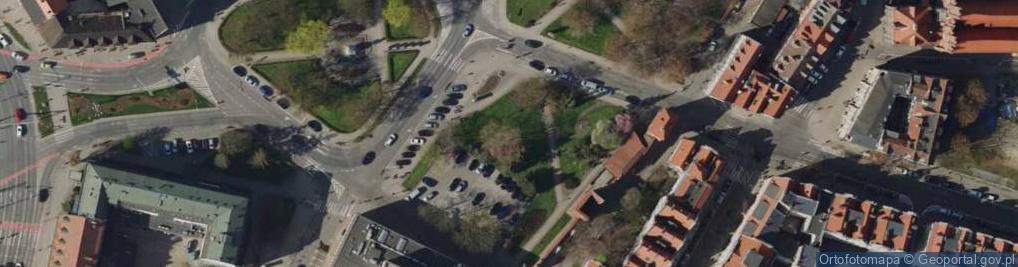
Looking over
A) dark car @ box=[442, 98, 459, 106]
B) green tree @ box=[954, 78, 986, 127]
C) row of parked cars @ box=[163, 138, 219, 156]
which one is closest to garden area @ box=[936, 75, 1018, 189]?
green tree @ box=[954, 78, 986, 127]

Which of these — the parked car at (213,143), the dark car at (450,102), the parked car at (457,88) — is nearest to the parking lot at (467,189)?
the dark car at (450,102)

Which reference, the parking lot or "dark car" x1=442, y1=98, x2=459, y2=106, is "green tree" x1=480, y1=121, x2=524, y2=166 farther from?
"dark car" x1=442, y1=98, x2=459, y2=106

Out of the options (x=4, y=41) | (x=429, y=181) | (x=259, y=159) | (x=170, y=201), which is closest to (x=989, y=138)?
(x=429, y=181)

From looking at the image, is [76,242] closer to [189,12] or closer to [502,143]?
[189,12]

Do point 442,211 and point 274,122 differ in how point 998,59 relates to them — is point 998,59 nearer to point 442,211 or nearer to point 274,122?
point 442,211

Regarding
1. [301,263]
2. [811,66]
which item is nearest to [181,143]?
[301,263]

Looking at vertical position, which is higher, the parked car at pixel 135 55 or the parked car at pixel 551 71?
the parked car at pixel 551 71

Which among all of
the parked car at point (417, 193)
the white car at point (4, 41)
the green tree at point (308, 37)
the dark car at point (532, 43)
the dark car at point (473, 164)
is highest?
the dark car at point (532, 43)

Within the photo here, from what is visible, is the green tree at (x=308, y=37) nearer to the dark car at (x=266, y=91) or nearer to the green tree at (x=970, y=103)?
the dark car at (x=266, y=91)
